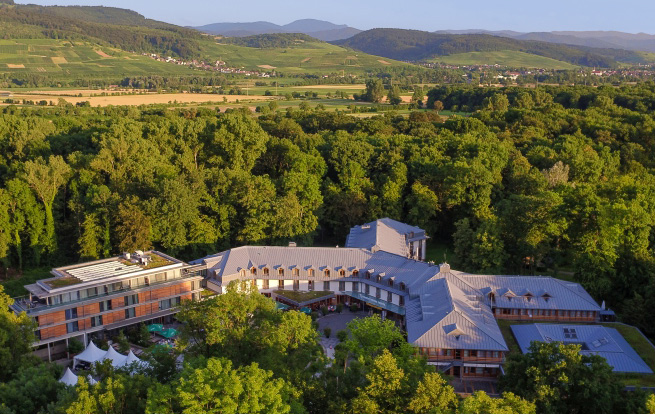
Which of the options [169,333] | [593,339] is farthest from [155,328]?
[593,339]

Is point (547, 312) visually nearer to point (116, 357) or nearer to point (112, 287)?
point (116, 357)

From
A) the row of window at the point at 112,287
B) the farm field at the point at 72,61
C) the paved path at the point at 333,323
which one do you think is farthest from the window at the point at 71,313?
the farm field at the point at 72,61

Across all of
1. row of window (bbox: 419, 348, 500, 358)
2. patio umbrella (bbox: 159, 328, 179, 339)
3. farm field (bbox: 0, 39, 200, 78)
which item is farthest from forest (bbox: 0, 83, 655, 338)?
farm field (bbox: 0, 39, 200, 78)

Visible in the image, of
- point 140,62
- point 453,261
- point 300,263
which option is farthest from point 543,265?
point 140,62

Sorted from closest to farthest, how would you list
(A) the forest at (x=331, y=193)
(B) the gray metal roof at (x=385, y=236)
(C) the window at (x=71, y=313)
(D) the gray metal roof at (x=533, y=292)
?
1. (C) the window at (x=71, y=313)
2. (D) the gray metal roof at (x=533, y=292)
3. (A) the forest at (x=331, y=193)
4. (B) the gray metal roof at (x=385, y=236)

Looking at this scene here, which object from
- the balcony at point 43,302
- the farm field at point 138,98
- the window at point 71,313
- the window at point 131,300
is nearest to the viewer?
the balcony at point 43,302

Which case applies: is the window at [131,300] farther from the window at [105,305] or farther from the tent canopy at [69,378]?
the tent canopy at [69,378]
